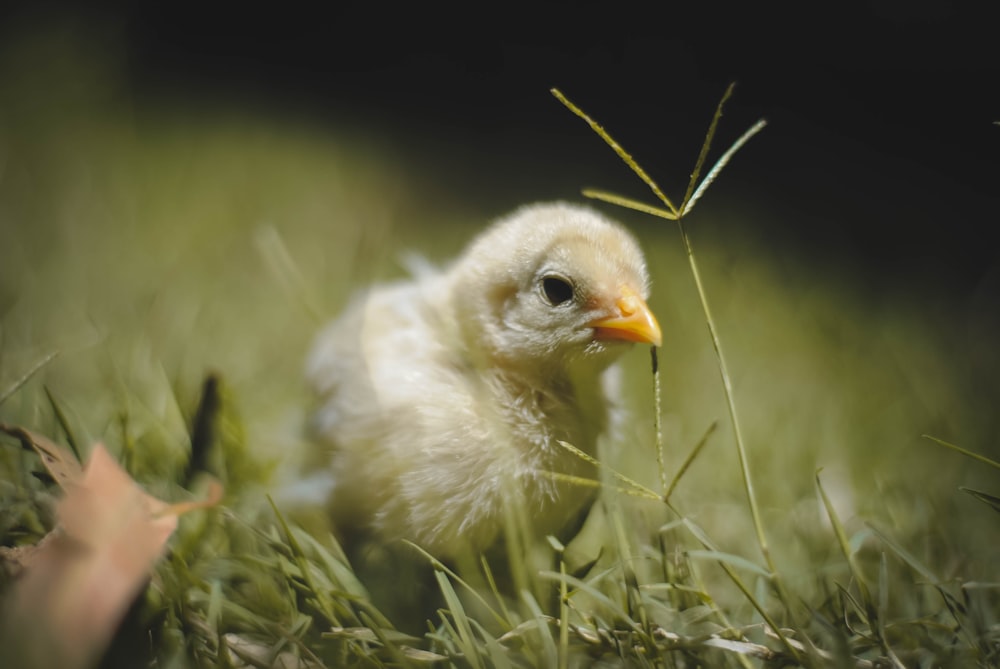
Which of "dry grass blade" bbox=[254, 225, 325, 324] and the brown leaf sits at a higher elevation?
"dry grass blade" bbox=[254, 225, 325, 324]

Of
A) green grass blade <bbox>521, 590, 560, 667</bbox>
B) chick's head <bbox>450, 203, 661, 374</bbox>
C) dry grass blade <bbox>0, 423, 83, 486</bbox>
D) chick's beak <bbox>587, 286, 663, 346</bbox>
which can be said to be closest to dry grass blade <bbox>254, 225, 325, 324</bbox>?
chick's head <bbox>450, 203, 661, 374</bbox>

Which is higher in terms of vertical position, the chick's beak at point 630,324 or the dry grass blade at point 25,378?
the dry grass blade at point 25,378

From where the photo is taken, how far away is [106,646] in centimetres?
68

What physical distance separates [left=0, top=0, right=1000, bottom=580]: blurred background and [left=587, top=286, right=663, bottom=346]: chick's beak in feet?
1.72

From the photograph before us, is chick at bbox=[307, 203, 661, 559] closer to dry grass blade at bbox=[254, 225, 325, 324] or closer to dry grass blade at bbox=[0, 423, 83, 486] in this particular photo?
dry grass blade at bbox=[254, 225, 325, 324]

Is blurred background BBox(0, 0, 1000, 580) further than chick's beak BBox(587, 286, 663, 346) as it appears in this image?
Yes

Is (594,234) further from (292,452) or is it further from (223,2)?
(223,2)

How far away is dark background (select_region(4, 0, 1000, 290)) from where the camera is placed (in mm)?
2084

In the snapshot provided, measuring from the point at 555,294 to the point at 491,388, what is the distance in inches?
6.4

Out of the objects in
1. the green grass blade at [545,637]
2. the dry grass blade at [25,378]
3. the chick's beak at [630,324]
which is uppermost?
the dry grass blade at [25,378]

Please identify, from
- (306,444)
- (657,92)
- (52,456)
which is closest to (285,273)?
(306,444)

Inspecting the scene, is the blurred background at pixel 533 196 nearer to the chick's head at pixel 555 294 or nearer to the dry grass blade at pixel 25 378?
the dry grass blade at pixel 25 378

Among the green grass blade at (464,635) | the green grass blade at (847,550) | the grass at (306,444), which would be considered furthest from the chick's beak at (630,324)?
the green grass blade at (464,635)

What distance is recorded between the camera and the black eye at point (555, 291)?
0.96m
